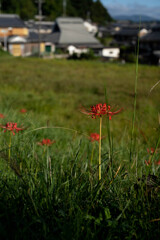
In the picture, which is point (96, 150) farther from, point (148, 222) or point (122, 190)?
point (148, 222)

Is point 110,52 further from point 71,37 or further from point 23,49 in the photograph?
point 23,49

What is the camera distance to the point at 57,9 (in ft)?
166

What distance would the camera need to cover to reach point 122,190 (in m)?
0.95

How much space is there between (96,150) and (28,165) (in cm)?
57

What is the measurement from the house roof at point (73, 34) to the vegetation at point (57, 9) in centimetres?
1428

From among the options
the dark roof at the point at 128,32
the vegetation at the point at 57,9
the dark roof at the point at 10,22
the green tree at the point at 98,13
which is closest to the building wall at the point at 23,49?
the dark roof at the point at 10,22

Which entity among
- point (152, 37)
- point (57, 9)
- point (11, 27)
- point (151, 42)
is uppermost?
point (57, 9)

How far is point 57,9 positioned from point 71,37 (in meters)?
25.5

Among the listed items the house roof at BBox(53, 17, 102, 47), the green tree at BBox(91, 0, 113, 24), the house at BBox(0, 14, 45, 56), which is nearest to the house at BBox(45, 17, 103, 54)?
the house roof at BBox(53, 17, 102, 47)

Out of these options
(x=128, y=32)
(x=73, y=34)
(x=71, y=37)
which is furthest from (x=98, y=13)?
(x=71, y=37)

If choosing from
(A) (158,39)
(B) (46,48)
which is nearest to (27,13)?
(B) (46,48)

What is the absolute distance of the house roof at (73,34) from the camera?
89.8 ft

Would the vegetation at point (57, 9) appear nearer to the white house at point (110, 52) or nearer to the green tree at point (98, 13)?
the green tree at point (98, 13)

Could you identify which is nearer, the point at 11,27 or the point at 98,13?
the point at 11,27
